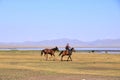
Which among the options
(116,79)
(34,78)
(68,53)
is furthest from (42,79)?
(68,53)

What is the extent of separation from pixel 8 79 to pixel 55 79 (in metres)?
2.46

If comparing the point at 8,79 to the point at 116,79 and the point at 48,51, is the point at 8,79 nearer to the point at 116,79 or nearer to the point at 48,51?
the point at 116,79

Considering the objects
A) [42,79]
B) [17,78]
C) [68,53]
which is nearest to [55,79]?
[42,79]

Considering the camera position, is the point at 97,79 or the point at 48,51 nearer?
A: the point at 97,79

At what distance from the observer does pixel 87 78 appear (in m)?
20.8

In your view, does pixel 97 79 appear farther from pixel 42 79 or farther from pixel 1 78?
pixel 1 78

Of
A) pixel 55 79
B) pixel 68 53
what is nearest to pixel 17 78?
pixel 55 79

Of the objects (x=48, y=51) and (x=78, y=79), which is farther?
(x=48, y=51)

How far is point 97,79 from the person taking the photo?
2045 cm

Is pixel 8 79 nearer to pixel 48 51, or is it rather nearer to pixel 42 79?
pixel 42 79

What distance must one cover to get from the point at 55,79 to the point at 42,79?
2.26 feet

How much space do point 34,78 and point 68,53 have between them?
21522 millimetres

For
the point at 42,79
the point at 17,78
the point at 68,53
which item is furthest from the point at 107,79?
the point at 68,53

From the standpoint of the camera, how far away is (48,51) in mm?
44219
